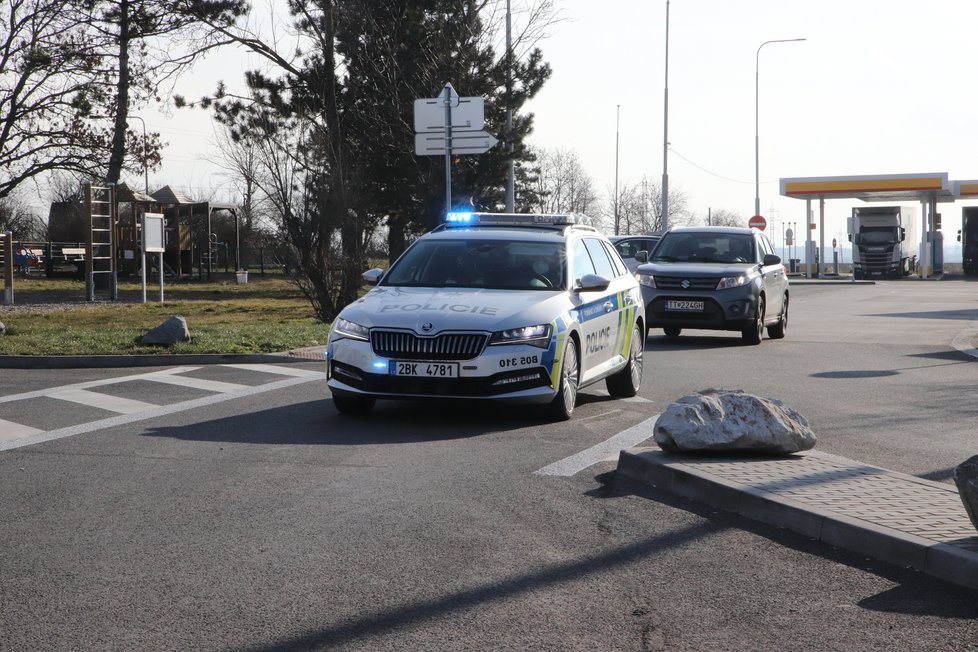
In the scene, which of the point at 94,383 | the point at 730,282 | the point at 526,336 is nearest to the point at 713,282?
the point at 730,282

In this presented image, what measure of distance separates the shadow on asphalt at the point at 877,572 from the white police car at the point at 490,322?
8.43 ft

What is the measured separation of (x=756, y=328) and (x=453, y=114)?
5672 mm

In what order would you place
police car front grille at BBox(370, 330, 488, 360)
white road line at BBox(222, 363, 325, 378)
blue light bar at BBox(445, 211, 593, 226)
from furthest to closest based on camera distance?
white road line at BBox(222, 363, 325, 378)
blue light bar at BBox(445, 211, 593, 226)
police car front grille at BBox(370, 330, 488, 360)

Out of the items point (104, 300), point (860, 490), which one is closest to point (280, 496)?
point (860, 490)

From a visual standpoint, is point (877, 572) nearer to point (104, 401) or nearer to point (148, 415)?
point (148, 415)

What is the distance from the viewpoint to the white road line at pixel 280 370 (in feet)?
46.7

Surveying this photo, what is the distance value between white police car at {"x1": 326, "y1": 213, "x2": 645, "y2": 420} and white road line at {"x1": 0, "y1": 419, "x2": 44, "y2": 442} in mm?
2362

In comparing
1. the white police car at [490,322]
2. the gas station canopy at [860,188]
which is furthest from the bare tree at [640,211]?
the white police car at [490,322]

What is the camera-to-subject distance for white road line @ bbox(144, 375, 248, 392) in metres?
12.8

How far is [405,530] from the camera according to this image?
6117 millimetres

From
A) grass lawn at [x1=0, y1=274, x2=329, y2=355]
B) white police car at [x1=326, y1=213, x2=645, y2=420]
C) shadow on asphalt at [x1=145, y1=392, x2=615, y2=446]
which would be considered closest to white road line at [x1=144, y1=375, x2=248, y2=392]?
shadow on asphalt at [x1=145, y1=392, x2=615, y2=446]

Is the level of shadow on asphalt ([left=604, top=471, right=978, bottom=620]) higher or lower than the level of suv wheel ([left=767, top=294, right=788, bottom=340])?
lower

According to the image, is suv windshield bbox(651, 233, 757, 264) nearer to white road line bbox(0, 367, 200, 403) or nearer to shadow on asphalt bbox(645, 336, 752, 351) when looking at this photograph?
shadow on asphalt bbox(645, 336, 752, 351)

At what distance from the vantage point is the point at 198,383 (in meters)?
13.3
